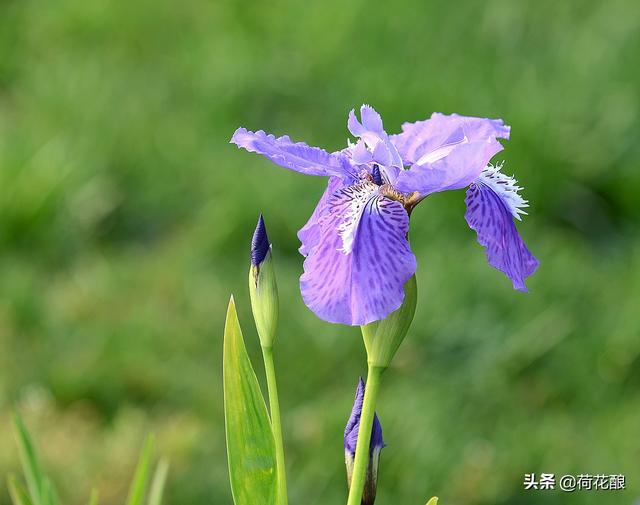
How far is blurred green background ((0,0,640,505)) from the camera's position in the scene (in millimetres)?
1947

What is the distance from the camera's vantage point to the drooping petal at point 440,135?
953 mm

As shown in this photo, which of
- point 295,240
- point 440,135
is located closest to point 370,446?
point 440,135

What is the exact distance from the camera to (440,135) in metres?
0.98

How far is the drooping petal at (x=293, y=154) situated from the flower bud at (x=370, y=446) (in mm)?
211

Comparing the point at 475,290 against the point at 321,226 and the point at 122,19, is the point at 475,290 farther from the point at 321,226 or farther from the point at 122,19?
the point at 122,19

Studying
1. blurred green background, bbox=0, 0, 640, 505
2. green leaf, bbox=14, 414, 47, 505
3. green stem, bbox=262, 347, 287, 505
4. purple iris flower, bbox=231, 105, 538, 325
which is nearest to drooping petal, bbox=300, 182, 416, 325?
purple iris flower, bbox=231, 105, 538, 325

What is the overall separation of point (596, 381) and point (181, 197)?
126 centimetres

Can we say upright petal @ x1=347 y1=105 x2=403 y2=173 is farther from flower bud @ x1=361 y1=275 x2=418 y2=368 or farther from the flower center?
flower bud @ x1=361 y1=275 x2=418 y2=368

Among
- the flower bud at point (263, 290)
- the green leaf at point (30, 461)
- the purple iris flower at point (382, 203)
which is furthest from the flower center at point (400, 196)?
the green leaf at point (30, 461)

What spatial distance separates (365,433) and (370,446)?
0.09 meters

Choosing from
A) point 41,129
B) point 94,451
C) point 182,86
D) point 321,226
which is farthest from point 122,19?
point 321,226

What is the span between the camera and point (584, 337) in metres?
2.29

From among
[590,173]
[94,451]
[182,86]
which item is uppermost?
[182,86]

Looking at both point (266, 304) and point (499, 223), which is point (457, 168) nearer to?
point (499, 223)
